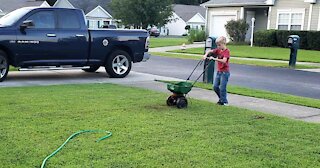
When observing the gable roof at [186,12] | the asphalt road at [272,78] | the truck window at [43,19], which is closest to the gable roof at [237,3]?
the asphalt road at [272,78]

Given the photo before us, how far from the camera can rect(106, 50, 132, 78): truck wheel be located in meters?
12.2

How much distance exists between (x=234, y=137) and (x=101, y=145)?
1.86 m

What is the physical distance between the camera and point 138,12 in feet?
135

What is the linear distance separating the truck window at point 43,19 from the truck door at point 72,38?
22 centimetres

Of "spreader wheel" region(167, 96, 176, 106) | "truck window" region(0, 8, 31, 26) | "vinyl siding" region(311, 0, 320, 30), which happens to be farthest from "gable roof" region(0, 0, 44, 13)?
"spreader wheel" region(167, 96, 176, 106)

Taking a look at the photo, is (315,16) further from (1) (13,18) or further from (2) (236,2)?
(1) (13,18)

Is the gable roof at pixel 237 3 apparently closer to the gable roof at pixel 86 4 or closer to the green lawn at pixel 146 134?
the green lawn at pixel 146 134

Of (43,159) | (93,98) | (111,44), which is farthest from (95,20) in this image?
(43,159)

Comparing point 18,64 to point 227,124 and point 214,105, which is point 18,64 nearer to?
point 214,105

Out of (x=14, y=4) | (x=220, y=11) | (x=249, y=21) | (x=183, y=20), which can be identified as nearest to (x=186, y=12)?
(x=183, y=20)

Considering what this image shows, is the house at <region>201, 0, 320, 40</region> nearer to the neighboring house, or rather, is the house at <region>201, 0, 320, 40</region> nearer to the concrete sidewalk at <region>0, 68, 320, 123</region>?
the concrete sidewalk at <region>0, 68, 320, 123</region>

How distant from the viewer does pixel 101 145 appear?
5.19m

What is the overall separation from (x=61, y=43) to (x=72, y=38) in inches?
13.1

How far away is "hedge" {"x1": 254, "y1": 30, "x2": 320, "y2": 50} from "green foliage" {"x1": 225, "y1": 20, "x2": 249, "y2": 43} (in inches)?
55.7
